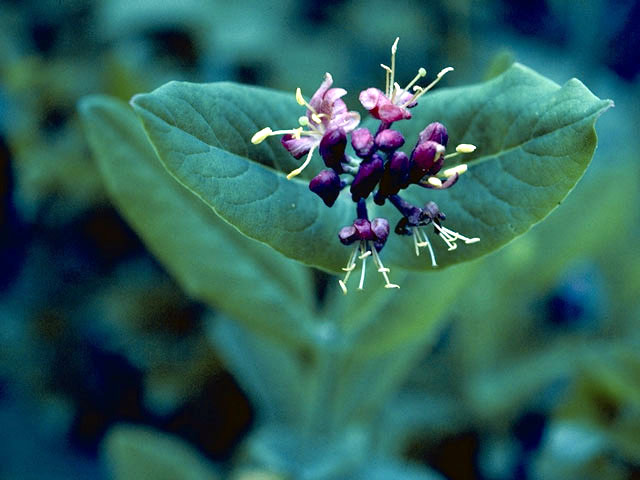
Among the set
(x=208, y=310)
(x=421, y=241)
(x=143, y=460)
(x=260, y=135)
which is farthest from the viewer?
(x=208, y=310)

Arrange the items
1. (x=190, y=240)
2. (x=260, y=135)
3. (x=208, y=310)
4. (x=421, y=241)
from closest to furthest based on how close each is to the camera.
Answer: (x=260, y=135)
(x=421, y=241)
(x=190, y=240)
(x=208, y=310)

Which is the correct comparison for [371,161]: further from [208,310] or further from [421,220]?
[208,310]

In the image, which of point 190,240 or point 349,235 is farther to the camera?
point 190,240

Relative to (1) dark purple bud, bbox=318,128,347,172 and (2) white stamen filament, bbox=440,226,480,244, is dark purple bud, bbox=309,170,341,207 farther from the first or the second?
(2) white stamen filament, bbox=440,226,480,244

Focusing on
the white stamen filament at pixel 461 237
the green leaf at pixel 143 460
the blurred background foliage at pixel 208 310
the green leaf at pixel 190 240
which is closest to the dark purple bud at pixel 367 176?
the white stamen filament at pixel 461 237

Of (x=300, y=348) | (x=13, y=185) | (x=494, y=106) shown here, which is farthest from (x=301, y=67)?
(x=494, y=106)

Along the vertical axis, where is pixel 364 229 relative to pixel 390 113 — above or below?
below

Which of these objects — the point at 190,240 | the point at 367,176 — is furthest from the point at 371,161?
the point at 190,240

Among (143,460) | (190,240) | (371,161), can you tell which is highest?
(371,161)
